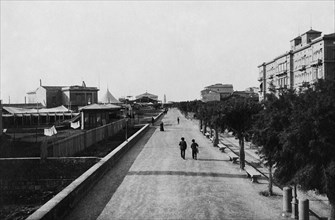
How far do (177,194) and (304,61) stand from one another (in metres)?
66.5

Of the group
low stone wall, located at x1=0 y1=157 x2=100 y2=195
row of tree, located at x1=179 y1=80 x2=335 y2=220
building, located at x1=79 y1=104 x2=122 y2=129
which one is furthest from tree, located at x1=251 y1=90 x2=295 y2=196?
building, located at x1=79 y1=104 x2=122 y2=129

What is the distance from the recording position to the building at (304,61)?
61531 mm

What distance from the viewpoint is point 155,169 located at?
17.6m

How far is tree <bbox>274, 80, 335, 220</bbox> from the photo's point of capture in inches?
320

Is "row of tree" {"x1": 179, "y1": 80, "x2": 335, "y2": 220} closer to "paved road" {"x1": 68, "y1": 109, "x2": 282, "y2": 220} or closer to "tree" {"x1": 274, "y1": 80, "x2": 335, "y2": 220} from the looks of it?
"tree" {"x1": 274, "y1": 80, "x2": 335, "y2": 220}

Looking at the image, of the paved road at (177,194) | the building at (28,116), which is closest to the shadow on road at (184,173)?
the paved road at (177,194)

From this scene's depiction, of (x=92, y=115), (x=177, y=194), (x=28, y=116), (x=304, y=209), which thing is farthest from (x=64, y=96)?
(x=304, y=209)

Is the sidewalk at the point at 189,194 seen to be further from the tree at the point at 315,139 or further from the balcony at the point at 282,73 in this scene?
the balcony at the point at 282,73

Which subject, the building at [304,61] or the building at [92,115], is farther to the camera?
the building at [304,61]

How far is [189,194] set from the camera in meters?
A: 12.7

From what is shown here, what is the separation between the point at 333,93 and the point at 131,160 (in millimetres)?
14001

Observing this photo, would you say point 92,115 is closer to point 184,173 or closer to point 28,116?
point 28,116

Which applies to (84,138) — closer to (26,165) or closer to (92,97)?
(26,165)

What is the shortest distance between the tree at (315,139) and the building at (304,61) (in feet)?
138
